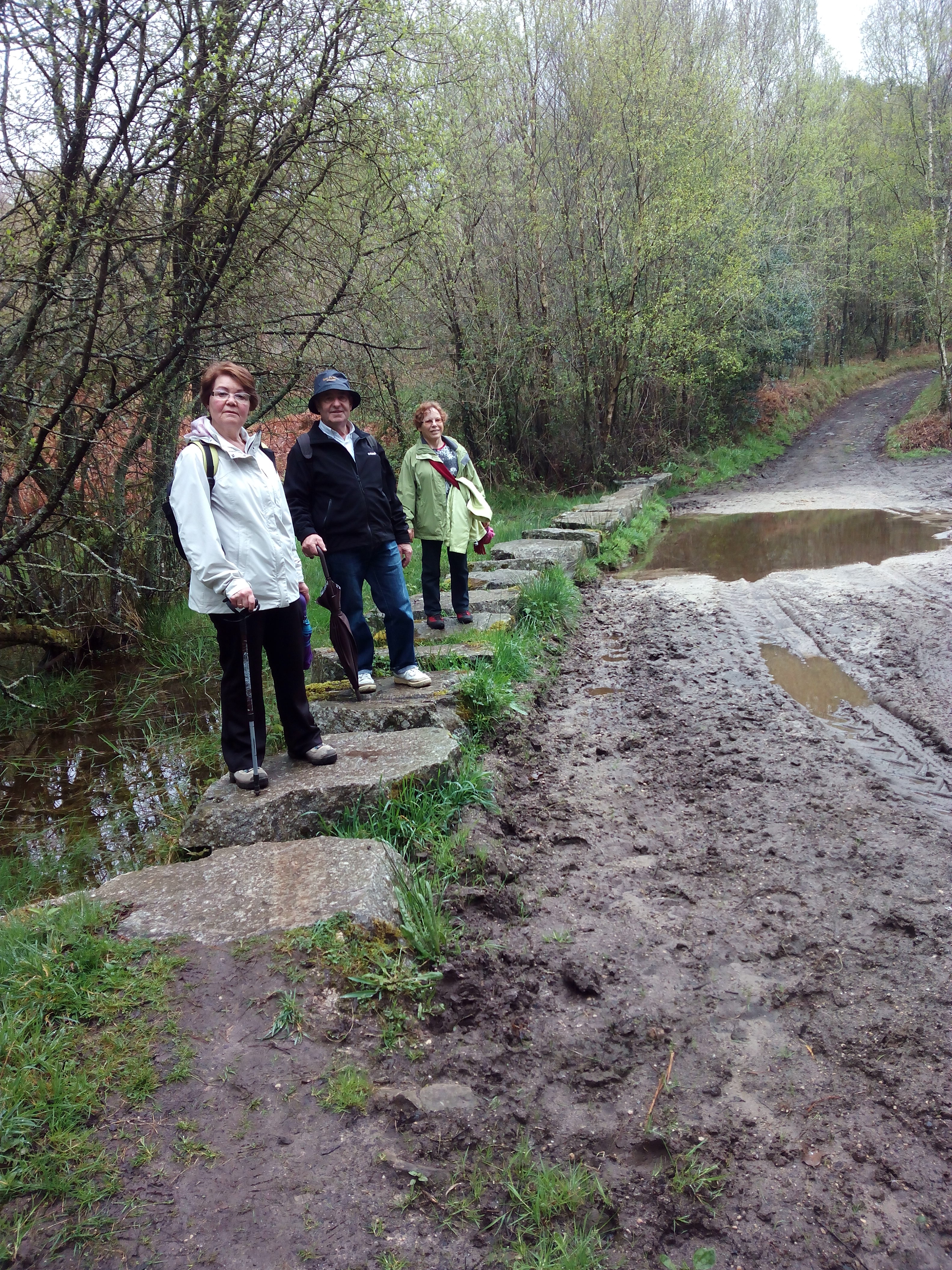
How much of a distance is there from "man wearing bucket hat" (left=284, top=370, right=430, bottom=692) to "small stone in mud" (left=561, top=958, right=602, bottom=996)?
7.55ft

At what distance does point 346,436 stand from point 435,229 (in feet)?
13.6

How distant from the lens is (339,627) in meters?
4.41

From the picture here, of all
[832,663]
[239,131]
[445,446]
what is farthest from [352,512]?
[832,663]

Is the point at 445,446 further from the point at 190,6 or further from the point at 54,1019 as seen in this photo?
the point at 54,1019

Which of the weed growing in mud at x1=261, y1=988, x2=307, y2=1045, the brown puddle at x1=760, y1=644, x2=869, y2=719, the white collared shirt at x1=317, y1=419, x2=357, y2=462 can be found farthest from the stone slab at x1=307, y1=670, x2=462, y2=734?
the brown puddle at x1=760, y1=644, x2=869, y2=719

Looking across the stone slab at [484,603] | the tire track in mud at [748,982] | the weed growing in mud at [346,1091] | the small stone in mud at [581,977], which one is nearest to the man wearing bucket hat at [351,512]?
the tire track in mud at [748,982]

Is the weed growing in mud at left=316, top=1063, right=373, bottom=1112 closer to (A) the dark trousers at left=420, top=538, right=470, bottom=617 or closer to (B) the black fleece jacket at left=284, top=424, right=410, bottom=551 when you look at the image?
(B) the black fleece jacket at left=284, top=424, right=410, bottom=551

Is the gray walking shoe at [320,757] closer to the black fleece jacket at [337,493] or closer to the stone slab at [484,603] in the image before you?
the black fleece jacket at [337,493]

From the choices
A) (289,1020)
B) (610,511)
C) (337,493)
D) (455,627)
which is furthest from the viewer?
(610,511)

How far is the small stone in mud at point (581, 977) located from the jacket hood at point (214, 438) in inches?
98.8

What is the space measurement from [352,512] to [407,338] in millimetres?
7482

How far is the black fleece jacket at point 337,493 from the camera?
14.9 ft

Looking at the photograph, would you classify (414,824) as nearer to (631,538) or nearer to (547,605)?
(547,605)

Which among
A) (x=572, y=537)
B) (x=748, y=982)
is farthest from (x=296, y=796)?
(x=572, y=537)
